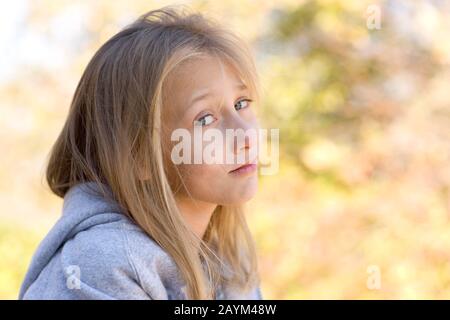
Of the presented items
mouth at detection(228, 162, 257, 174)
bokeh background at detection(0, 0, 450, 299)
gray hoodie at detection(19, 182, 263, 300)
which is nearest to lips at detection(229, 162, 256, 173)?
Result: mouth at detection(228, 162, 257, 174)

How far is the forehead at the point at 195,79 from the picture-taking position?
1.21 m

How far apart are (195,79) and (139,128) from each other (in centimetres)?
15

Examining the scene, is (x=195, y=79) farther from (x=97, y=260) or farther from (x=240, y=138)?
(x=97, y=260)

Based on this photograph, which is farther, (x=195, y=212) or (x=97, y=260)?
(x=195, y=212)

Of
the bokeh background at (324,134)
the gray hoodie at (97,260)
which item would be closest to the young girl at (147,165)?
the gray hoodie at (97,260)

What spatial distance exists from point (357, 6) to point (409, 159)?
0.73 metres

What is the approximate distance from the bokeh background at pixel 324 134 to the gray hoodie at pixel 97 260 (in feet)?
5.56

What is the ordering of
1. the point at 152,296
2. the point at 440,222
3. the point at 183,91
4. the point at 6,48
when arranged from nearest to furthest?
the point at 152,296
the point at 183,91
the point at 440,222
the point at 6,48

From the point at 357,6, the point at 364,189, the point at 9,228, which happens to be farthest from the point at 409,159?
the point at 9,228

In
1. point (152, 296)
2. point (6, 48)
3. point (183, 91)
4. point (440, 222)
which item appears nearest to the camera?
point (152, 296)

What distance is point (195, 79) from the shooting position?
1.21m

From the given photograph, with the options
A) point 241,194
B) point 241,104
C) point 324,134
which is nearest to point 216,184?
point 241,194

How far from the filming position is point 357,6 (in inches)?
109
